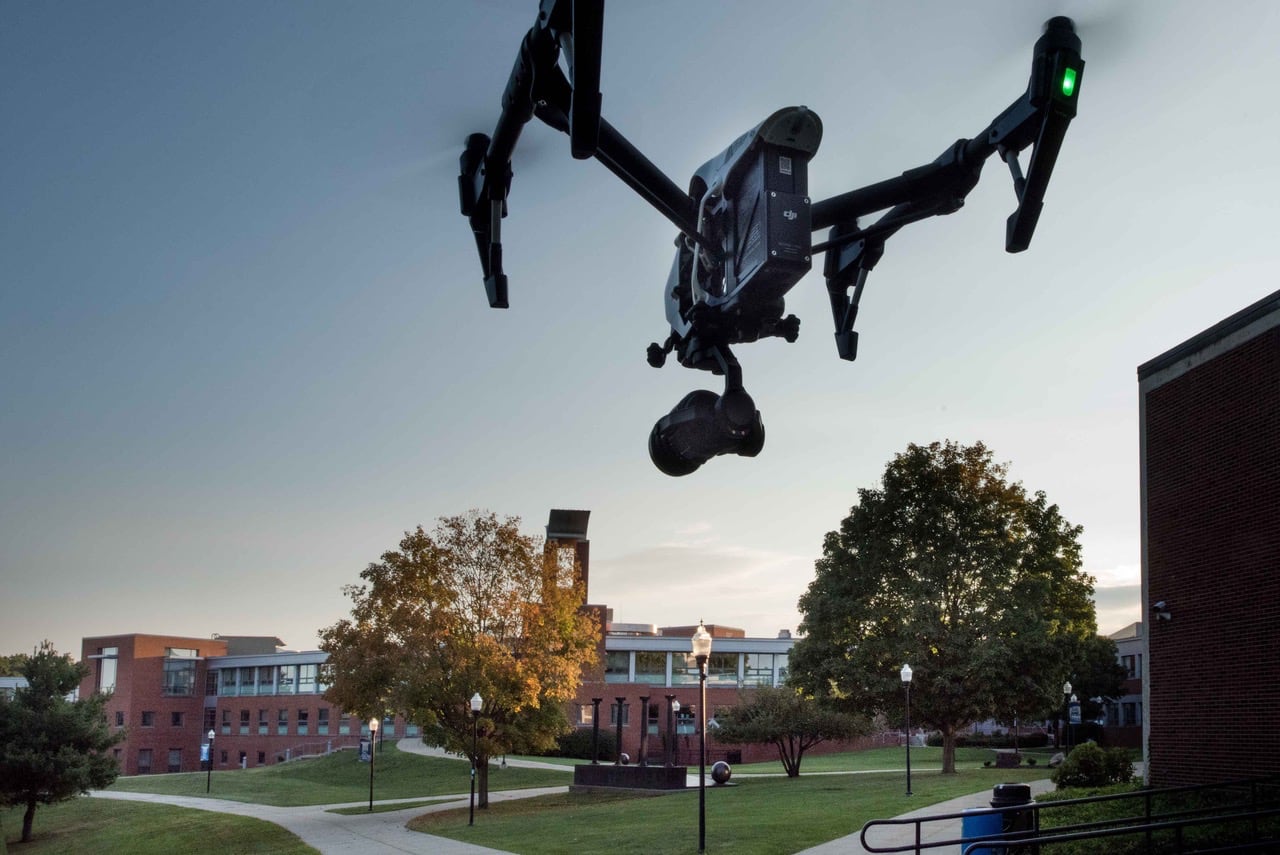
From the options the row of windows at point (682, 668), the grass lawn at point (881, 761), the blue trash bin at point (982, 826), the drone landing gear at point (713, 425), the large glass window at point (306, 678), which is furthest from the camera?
the large glass window at point (306, 678)

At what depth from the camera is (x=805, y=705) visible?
45.7 metres

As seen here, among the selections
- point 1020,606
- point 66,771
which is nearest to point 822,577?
point 1020,606

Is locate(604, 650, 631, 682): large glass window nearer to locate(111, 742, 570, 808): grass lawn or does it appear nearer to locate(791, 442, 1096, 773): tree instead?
locate(111, 742, 570, 808): grass lawn

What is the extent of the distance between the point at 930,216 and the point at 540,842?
2368 centimetres

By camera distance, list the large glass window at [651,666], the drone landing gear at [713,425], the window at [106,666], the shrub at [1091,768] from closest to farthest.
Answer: the drone landing gear at [713,425] → the shrub at [1091,768] → the large glass window at [651,666] → the window at [106,666]

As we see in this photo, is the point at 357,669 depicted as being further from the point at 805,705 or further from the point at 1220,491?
the point at 1220,491

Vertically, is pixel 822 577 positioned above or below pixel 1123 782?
above

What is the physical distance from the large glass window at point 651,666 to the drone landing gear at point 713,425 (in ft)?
236

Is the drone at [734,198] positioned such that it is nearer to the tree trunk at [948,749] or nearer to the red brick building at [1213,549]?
the red brick building at [1213,549]

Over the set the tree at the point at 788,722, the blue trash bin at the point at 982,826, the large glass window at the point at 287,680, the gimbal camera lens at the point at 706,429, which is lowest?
the large glass window at the point at 287,680

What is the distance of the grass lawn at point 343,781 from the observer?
45844 millimetres

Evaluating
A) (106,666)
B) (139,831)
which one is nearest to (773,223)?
(139,831)

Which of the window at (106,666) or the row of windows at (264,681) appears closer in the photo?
the row of windows at (264,681)

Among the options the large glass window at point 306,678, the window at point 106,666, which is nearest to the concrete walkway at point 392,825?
the large glass window at point 306,678
